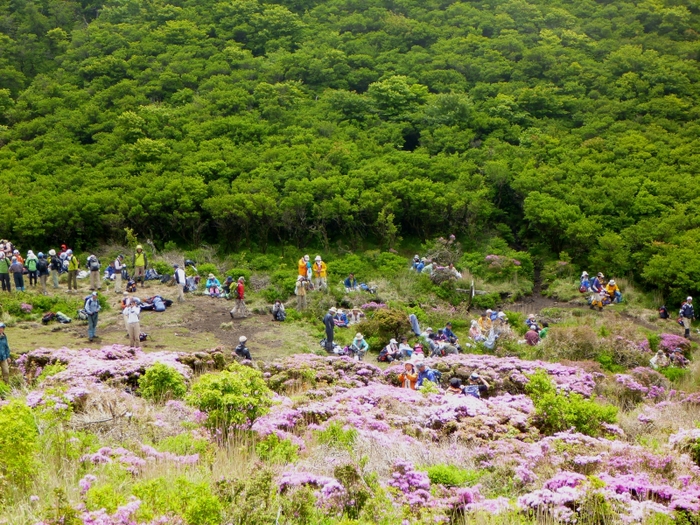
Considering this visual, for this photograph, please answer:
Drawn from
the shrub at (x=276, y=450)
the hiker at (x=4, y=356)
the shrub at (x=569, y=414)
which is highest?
the shrub at (x=276, y=450)

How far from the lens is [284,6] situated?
47844 mm

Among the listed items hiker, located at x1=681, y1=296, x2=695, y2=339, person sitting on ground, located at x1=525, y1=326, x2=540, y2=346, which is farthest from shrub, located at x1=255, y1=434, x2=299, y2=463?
hiker, located at x1=681, y1=296, x2=695, y2=339

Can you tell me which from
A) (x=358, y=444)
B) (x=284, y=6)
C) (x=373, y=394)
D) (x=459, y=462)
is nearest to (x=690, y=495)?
(x=459, y=462)

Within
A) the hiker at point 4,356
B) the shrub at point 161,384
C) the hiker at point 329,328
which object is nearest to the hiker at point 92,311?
the hiker at point 4,356

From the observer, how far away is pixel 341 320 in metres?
20.2

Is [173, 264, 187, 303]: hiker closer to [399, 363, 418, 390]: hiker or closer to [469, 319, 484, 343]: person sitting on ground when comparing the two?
[469, 319, 484, 343]: person sitting on ground

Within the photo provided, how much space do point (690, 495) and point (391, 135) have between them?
28.0 m

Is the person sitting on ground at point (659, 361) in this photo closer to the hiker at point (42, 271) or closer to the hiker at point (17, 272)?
the hiker at point (42, 271)

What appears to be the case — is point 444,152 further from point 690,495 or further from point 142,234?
point 690,495

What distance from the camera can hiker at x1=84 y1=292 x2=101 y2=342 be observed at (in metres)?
17.0

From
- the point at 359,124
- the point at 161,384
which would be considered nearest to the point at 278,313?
the point at 161,384

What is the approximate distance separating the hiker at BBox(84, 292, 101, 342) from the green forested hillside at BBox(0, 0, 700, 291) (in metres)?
10.2

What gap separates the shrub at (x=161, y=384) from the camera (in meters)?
11.6

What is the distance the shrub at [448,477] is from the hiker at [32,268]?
697 inches
